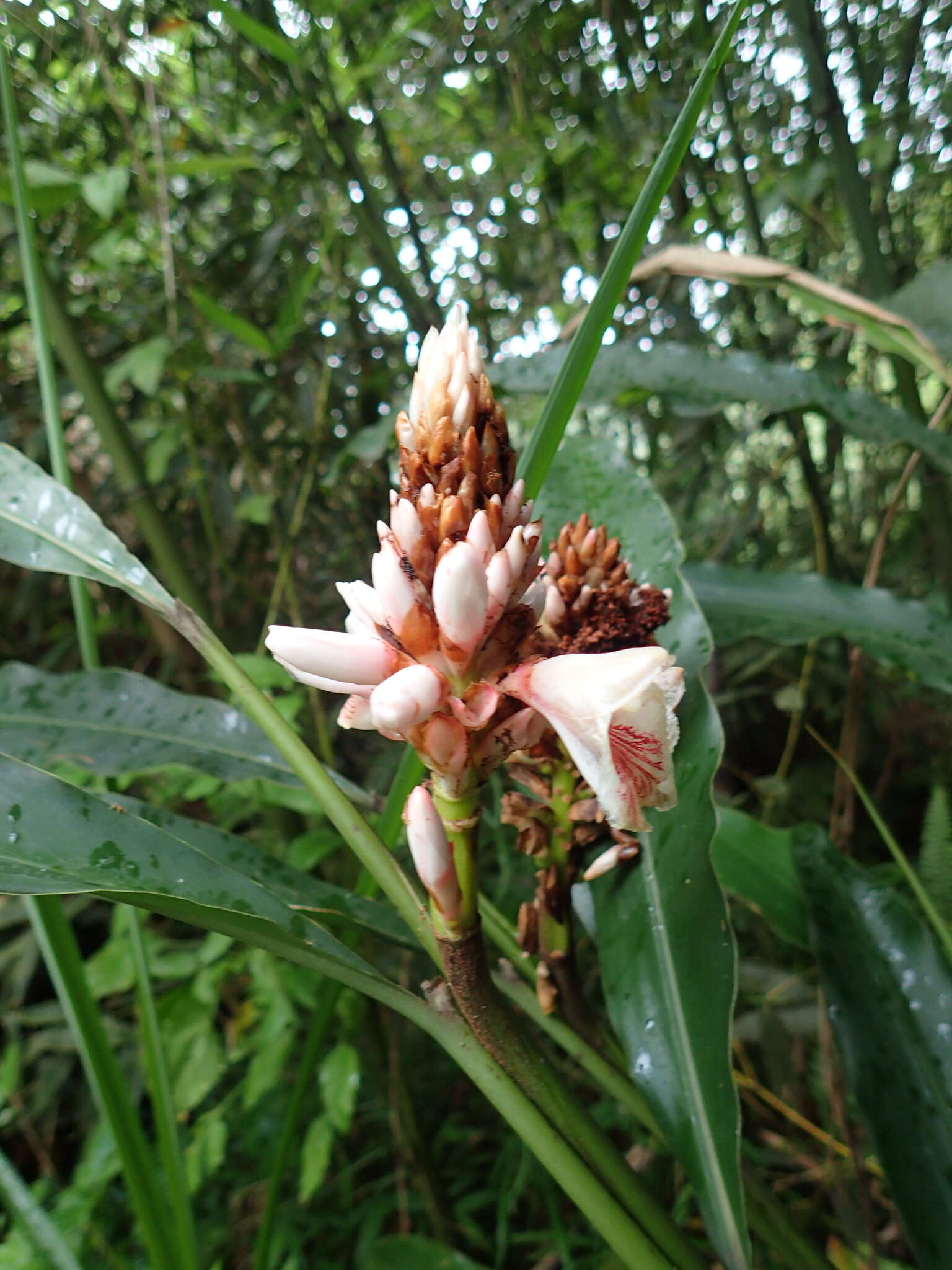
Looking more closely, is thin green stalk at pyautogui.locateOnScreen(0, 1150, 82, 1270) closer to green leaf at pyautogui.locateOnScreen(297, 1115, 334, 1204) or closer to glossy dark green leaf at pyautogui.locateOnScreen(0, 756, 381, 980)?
glossy dark green leaf at pyautogui.locateOnScreen(0, 756, 381, 980)

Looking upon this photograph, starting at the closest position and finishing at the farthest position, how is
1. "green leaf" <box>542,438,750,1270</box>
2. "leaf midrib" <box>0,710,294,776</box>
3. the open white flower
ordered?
the open white flower → "green leaf" <box>542,438,750,1270</box> → "leaf midrib" <box>0,710,294,776</box>

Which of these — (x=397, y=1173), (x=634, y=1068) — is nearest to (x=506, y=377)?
(x=634, y=1068)

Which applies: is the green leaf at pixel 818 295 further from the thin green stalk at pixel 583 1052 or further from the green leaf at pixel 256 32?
the thin green stalk at pixel 583 1052

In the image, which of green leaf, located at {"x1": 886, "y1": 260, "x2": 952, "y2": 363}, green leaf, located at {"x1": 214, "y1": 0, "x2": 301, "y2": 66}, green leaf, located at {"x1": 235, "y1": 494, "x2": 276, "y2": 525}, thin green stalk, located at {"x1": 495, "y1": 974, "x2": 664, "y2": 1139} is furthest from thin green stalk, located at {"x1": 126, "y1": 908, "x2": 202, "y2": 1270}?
green leaf, located at {"x1": 886, "y1": 260, "x2": 952, "y2": 363}

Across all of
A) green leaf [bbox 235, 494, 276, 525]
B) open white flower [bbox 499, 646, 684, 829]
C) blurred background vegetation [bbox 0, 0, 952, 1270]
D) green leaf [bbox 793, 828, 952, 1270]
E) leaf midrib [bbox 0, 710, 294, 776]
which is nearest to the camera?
open white flower [bbox 499, 646, 684, 829]

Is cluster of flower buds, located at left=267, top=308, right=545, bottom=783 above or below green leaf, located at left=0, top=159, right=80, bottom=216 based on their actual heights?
below

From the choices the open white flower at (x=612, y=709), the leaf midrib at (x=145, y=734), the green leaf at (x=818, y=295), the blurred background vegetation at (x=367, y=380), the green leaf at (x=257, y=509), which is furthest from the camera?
the green leaf at (x=257, y=509)

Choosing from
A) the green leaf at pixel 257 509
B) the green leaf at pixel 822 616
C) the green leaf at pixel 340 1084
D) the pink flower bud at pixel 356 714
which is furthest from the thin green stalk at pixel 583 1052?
the green leaf at pixel 257 509
